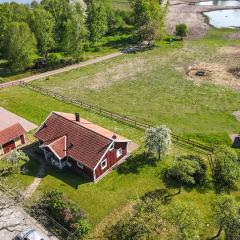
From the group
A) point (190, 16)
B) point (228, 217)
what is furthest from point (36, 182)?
point (190, 16)

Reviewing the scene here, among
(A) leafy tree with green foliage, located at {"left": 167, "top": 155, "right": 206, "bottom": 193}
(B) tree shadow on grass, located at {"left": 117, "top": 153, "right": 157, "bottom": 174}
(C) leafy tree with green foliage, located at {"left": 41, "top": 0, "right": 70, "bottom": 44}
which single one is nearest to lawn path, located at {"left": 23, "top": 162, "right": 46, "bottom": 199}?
(B) tree shadow on grass, located at {"left": 117, "top": 153, "right": 157, "bottom": 174}

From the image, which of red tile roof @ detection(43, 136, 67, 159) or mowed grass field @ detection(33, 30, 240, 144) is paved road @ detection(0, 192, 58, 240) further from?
mowed grass field @ detection(33, 30, 240, 144)

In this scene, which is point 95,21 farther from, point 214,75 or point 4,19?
point 214,75

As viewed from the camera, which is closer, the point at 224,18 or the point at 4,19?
the point at 4,19

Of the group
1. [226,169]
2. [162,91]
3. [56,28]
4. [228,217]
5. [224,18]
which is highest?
[56,28]

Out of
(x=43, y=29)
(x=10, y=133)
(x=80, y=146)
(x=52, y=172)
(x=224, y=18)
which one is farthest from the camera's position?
(x=224, y=18)

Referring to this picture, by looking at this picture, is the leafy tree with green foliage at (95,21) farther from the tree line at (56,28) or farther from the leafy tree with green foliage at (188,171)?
the leafy tree with green foliage at (188,171)

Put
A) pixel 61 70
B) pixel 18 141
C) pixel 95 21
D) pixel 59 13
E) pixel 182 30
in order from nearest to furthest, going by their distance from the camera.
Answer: pixel 18 141 < pixel 61 70 < pixel 59 13 < pixel 95 21 < pixel 182 30
